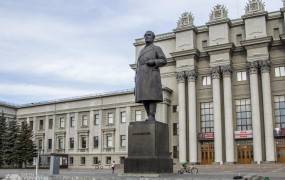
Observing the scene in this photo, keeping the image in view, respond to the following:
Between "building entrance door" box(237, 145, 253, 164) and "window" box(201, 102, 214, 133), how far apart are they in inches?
174

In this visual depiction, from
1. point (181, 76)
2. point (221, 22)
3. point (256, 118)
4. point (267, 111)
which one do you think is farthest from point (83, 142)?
point (267, 111)

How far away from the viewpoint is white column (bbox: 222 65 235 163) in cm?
4738

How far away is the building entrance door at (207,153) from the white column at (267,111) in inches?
285

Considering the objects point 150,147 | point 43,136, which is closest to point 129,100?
point 43,136

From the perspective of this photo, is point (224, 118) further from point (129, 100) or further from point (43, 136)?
point (43, 136)

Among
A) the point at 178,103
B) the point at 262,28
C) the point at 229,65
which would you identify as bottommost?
the point at 178,103

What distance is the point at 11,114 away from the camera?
65375 millimetres

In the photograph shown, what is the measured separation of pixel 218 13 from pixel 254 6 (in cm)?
491

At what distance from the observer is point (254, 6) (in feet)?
166

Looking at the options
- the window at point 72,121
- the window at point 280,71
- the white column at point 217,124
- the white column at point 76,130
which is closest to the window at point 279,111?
the window at point 280,71

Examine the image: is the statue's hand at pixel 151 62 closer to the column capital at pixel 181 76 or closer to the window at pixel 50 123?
the column capital at pixel 181 76

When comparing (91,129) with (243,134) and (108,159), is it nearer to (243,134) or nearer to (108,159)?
(108,159)

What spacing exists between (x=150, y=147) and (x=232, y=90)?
40266 mm

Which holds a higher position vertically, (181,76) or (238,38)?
(238,38)
